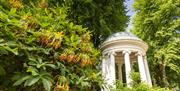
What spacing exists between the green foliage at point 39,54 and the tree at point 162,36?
540 inches

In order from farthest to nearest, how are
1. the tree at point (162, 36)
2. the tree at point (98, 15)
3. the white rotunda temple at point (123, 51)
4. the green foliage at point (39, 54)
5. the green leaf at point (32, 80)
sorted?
1. the tree at point (162, 36)
2. the tree at point (98, 15)
3. the white rotunda temple at point (123, 51)
4. the green foliage at point (39, 54)
5. the green leaf at point (32, 80)

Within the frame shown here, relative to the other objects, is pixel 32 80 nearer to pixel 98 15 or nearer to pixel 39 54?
pixel 39 54

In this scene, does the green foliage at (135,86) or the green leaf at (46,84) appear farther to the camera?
the green foliage at (135,86)

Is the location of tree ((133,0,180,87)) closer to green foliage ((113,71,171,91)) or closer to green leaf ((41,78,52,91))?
green foliage ((113,71,171,91))

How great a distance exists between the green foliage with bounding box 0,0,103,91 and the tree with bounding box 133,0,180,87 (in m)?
13.7

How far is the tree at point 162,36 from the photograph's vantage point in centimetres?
1905

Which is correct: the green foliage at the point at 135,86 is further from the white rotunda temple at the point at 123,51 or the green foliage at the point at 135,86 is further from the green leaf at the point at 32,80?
the green leaf at the point at 32,80

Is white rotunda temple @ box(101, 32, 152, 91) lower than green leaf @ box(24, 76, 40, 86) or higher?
higher

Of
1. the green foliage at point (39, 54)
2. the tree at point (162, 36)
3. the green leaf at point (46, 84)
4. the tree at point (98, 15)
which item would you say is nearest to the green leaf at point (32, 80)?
the green foliage at point (39, 54)

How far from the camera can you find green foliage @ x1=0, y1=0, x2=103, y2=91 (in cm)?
418

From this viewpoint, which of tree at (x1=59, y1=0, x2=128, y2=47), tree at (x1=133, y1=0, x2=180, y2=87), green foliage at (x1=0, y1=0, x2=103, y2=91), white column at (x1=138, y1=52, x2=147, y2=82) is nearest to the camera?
green foliage at (x1=0, y1=0, x2=103, y2=91)

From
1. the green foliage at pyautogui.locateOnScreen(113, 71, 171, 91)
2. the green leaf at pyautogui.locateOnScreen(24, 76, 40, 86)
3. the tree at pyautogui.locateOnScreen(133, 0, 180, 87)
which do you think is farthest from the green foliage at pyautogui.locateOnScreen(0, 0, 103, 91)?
the tree at pyautogui.locateOnScreen(133, 0, 180, 87)

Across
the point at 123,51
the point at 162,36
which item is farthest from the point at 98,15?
the point at 162,36

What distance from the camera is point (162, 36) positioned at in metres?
20.0
